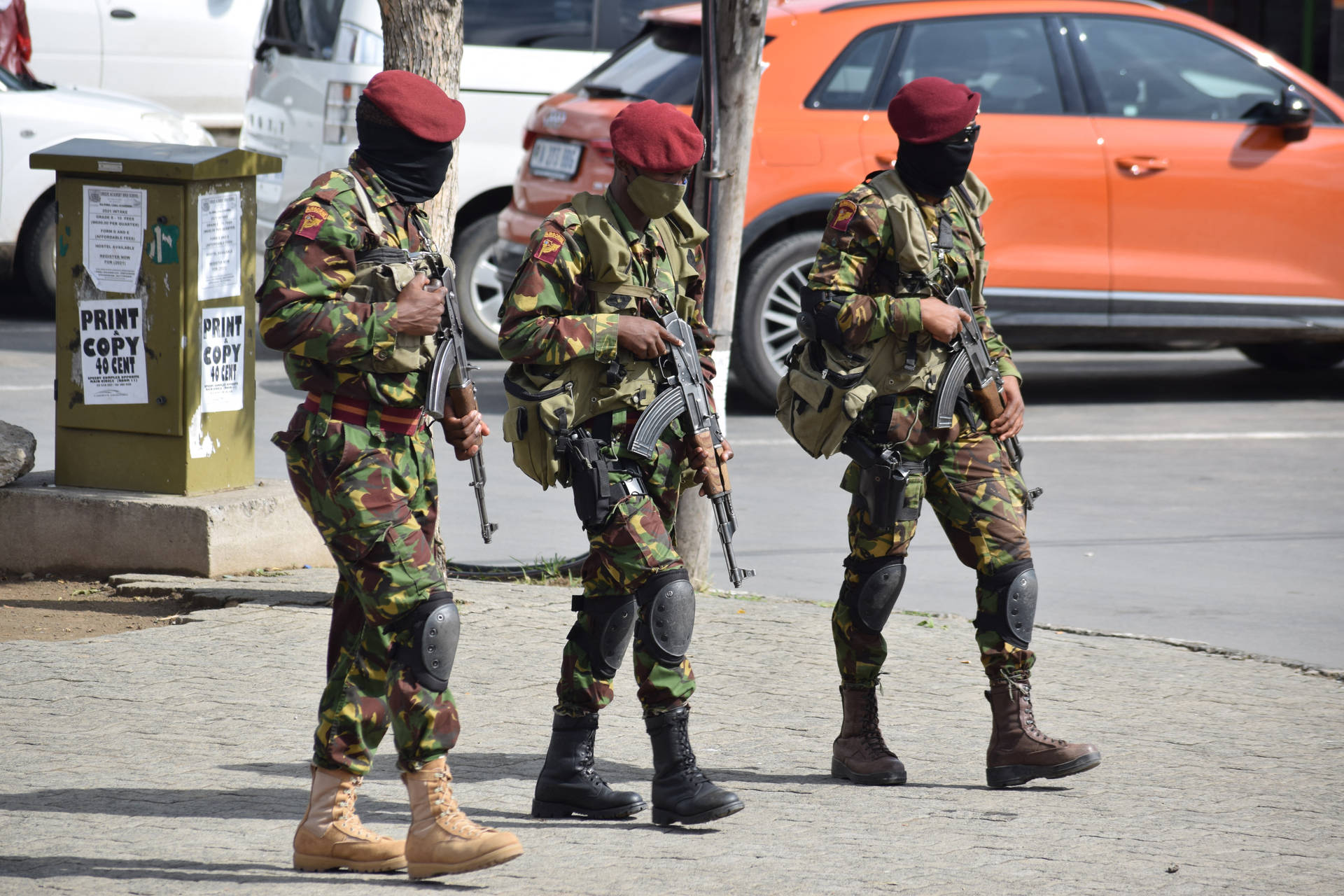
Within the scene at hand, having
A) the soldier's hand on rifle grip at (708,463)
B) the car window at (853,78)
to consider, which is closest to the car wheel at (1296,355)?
the car window at (853,78)

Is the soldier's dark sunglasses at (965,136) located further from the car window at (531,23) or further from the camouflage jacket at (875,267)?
the car window at (531,23)

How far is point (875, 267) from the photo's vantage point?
15.5ft

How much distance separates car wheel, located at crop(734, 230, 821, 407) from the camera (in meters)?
9.77

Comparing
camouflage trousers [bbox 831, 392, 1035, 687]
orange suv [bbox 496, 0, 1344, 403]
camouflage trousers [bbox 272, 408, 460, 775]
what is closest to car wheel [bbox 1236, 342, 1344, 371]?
orange suv [bbox 496, 0, 1344, 403]

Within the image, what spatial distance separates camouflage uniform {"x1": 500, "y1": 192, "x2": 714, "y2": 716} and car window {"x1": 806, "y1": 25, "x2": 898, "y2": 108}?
18.4 feet

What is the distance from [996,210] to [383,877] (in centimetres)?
671

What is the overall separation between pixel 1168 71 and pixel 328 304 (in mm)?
7475

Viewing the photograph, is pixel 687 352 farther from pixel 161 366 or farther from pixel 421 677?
pixel 161 366

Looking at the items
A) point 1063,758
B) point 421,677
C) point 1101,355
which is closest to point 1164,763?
point 1063,758

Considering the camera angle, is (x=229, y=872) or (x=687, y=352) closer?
(x=229, y=872)

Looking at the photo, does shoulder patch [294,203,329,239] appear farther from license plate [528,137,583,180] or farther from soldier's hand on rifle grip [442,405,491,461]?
license plate [528,137,583,180]

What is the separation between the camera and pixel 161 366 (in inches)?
257

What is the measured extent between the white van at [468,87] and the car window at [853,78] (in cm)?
239

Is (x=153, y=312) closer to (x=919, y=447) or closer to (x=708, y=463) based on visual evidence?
(x=708, y=463)
